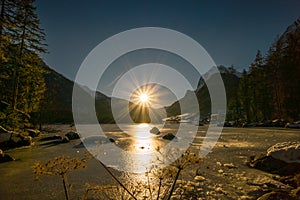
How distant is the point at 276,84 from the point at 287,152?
53316 millimetres

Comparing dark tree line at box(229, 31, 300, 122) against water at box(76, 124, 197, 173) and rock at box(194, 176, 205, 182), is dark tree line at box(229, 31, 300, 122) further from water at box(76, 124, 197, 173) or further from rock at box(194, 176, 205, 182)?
rock at box(194, 176, 205, 182)

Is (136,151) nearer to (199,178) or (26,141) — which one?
(199,178)

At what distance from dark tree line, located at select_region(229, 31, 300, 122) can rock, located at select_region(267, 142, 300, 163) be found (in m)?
43.0

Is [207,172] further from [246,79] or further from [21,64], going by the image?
[246,79]

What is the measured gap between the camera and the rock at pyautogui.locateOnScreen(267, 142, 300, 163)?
974 centimetres

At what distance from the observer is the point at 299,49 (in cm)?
4600

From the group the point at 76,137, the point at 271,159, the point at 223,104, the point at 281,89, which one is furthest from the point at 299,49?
the point at 223,104

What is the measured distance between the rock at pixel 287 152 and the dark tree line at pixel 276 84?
1692 inches

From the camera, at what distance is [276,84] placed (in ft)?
182

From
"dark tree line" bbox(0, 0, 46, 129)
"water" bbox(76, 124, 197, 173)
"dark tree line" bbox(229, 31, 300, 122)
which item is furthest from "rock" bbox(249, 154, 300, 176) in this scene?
"dark tree line" bbox(229, 31, 300, 122)

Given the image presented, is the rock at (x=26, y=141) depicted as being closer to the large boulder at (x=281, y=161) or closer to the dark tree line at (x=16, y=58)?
the dark tree line at (x=16, y=58)

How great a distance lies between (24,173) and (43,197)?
14.5ft

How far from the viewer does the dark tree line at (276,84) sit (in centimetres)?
4997

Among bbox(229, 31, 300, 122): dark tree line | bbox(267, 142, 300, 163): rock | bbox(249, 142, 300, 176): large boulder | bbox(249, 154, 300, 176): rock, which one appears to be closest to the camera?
bbox(249, 154, 300, 176): rock
